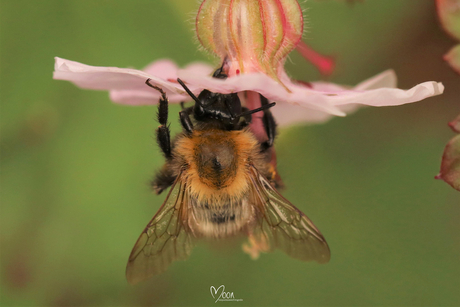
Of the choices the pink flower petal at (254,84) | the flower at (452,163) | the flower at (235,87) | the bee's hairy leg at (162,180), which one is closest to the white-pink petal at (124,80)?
the flower at (235,87)

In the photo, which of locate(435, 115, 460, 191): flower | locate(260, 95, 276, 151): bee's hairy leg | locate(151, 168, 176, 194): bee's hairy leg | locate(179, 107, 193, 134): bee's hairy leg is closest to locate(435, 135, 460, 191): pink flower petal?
locate(435, 115, 460, 191): flower

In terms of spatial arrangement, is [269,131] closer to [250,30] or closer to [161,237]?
[250,30]

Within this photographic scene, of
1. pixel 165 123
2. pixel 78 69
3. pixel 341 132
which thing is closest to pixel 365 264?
pixel 341 132

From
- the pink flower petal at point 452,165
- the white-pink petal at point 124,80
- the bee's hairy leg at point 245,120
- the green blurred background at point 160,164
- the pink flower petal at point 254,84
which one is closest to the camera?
the pink flower petal at point 254,84

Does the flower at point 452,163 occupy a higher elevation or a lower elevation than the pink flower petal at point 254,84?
lower

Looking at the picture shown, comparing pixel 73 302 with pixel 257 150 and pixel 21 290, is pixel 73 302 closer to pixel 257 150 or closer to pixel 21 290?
pixel 21 290

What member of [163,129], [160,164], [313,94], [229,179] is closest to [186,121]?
[163,129]

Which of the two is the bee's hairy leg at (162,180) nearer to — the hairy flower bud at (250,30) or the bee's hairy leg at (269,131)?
the bee's hairy leg at (269,131)
